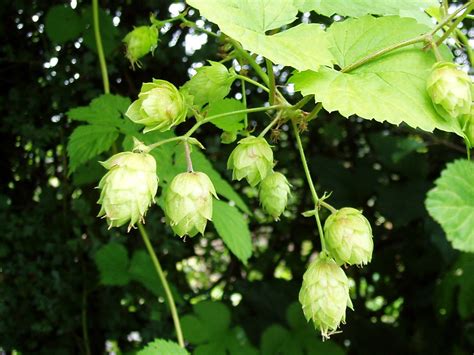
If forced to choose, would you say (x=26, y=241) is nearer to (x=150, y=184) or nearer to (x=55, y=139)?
(x=55, y=139)

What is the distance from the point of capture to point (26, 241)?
213cm

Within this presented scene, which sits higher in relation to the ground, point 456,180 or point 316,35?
point 316,35

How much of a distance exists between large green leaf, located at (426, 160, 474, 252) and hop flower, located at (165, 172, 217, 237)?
2.08 ft

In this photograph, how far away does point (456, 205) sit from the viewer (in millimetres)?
1249

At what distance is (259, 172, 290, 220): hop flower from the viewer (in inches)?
35.5

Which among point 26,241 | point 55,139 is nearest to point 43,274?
point 26,241

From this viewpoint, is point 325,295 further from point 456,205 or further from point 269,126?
point 456,205

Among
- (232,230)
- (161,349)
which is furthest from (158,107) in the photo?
(232,230)

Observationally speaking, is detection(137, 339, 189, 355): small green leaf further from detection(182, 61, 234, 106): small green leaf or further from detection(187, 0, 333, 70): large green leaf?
detection(187, 0, 333, 70): large green leaf

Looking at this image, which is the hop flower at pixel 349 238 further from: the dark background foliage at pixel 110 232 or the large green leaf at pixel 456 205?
the dark background foliage at pixel 110 232

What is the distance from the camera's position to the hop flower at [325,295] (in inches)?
30.9

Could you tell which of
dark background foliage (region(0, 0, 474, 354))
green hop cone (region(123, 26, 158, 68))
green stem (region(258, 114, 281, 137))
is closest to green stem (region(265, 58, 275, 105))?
green stem (region(258, 114, 281, 137))

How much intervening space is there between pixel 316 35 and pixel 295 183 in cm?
206

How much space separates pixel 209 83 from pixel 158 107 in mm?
150
